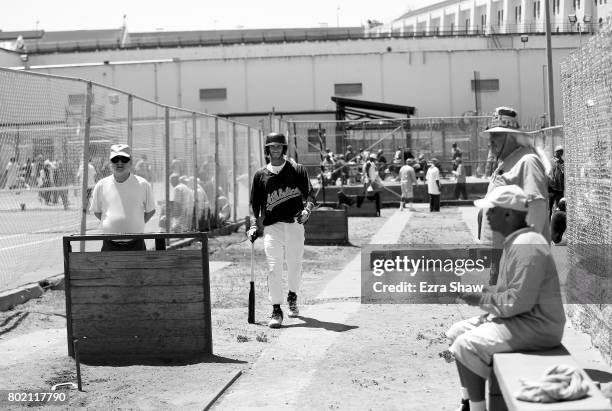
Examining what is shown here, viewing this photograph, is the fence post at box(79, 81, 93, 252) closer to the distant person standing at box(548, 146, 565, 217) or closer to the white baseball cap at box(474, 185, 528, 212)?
the white baseball cap at box(474, 185, 528, 212)

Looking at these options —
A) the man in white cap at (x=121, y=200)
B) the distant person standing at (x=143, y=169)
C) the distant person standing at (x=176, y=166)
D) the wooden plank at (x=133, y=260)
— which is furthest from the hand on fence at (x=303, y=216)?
the distant person standing at (x=176, y=166)

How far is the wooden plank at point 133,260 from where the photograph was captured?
26.6 ft

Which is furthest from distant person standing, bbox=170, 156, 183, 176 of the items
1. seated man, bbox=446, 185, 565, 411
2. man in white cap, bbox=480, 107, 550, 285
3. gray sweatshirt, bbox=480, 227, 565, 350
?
gray sweatshirt, bbox=480, 227, 565, 350

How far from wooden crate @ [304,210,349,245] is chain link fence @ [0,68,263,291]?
260 centimetres

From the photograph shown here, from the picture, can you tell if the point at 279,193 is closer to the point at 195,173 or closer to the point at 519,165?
the point at 519,165

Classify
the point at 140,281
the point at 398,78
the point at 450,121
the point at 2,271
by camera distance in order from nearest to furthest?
the point at 140,281, the point at 2,271, the point at 450,121, the point at 398,78

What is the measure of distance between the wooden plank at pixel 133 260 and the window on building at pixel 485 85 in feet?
177

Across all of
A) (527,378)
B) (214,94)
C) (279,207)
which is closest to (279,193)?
(279,207)

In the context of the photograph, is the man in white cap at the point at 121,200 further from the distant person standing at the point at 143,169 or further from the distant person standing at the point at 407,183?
the distant person standing at the point at 407,183

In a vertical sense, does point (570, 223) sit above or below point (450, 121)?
below

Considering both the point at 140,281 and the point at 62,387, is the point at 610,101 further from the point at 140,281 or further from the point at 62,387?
the point at 62,387

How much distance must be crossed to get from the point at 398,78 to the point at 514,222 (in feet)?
184

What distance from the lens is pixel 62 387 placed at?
7219 mm

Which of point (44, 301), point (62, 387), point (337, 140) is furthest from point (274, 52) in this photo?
point (62, 387)
